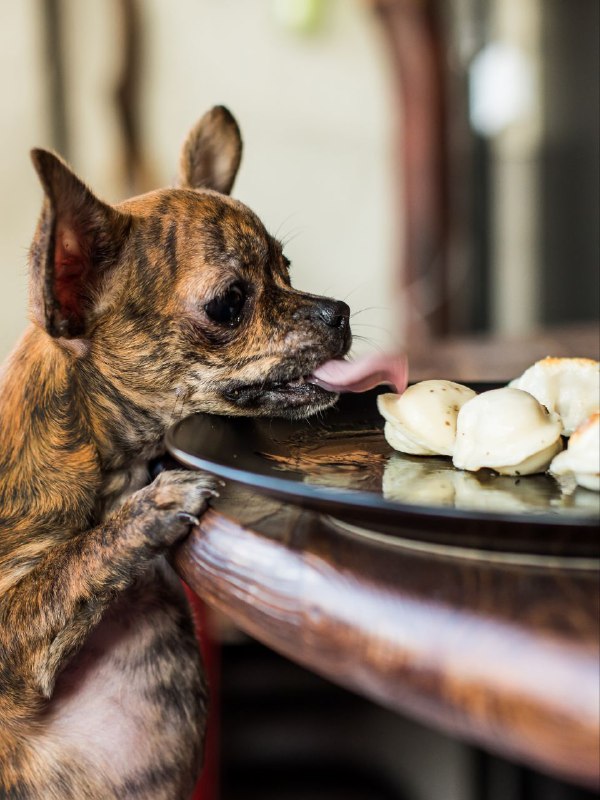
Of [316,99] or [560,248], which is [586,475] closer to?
[560,248]

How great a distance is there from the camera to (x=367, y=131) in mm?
6246

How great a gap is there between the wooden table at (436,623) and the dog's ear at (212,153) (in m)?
0.78

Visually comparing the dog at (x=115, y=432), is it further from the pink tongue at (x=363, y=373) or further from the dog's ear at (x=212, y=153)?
the dog's ear at (x=212, y=153)

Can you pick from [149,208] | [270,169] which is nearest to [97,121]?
[270,169]

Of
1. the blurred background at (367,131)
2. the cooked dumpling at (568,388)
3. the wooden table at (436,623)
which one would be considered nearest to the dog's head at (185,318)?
the cooked dumpling at (568,388)

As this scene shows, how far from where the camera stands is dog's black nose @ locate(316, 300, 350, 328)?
1269 mm

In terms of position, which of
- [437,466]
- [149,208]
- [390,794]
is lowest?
[390,794]

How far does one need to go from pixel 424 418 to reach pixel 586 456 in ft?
0.75

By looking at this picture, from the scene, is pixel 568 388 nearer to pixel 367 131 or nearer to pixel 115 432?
pixel 115 432

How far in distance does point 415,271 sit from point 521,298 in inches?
41.6

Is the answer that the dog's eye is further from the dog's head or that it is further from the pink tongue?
the pink tongue

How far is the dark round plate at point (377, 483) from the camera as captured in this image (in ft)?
2.16

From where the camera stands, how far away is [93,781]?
113 cm

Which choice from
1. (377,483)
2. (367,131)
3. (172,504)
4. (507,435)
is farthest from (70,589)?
(367,131)
